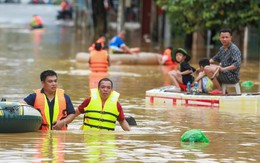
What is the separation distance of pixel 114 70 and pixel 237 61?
10828 millimetres

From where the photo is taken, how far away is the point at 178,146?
12500mm

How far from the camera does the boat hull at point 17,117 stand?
12875 mm

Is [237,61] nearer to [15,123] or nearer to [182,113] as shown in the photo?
[182,113]

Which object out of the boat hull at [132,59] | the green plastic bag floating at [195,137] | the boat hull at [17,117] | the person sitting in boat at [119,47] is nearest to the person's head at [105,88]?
the boat hull at [17,117]

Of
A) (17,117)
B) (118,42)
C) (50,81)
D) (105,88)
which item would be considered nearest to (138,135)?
(105,88)

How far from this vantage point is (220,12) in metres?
33.2

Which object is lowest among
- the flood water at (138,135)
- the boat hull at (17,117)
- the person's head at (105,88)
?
the flood water at (138,135)

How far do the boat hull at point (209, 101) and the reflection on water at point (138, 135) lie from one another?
17cm

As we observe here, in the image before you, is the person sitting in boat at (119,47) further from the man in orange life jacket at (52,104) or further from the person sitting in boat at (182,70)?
the man in orange life jacket at (52,104)

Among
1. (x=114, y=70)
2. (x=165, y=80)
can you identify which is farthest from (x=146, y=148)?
(x=114, y=70)

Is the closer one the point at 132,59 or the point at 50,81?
the point at 50,81

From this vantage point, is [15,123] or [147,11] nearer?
[15,123]

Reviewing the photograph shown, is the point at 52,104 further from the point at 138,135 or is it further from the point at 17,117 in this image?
the point at 138,135

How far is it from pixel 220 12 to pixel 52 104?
20.5 m
